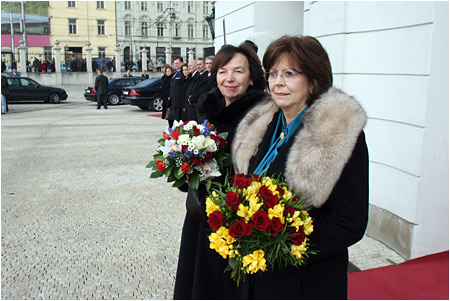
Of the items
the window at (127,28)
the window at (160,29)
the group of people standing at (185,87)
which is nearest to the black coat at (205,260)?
the group of people standing at (185,87)

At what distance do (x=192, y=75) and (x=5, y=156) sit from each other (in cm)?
426

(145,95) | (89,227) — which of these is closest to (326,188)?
(89,227)

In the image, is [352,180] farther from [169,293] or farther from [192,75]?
[192,75]

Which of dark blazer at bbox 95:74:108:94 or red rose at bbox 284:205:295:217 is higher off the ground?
dark blazer at bbox 95:74:108:94

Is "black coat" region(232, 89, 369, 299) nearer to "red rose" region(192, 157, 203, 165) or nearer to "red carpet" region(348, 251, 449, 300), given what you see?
"red rose" region(192, 157, 203, 165)

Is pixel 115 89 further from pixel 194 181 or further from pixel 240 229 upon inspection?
pixel 240 229

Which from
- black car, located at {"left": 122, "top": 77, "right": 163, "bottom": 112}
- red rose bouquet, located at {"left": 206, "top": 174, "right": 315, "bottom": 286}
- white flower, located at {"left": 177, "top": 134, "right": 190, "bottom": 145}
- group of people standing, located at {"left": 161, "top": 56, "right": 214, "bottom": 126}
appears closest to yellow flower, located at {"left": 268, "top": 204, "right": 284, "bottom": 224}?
red rose bouquet, located at {"left": 206, "top": 174, "right": 315, "bottom": 286}

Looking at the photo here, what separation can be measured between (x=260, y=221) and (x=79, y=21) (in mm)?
56950

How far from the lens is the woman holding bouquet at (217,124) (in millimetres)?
2273

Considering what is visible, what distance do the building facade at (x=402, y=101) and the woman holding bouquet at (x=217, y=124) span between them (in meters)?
1.55

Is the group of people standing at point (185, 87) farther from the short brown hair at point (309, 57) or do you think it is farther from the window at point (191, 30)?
the window at point (191, 30)

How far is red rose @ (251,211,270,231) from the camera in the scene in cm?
158

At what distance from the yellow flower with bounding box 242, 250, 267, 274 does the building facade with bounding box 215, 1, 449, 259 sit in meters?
2.60

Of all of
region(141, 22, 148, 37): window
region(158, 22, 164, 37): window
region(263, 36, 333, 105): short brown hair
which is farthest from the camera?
region(158, 22, 164, 37): window
